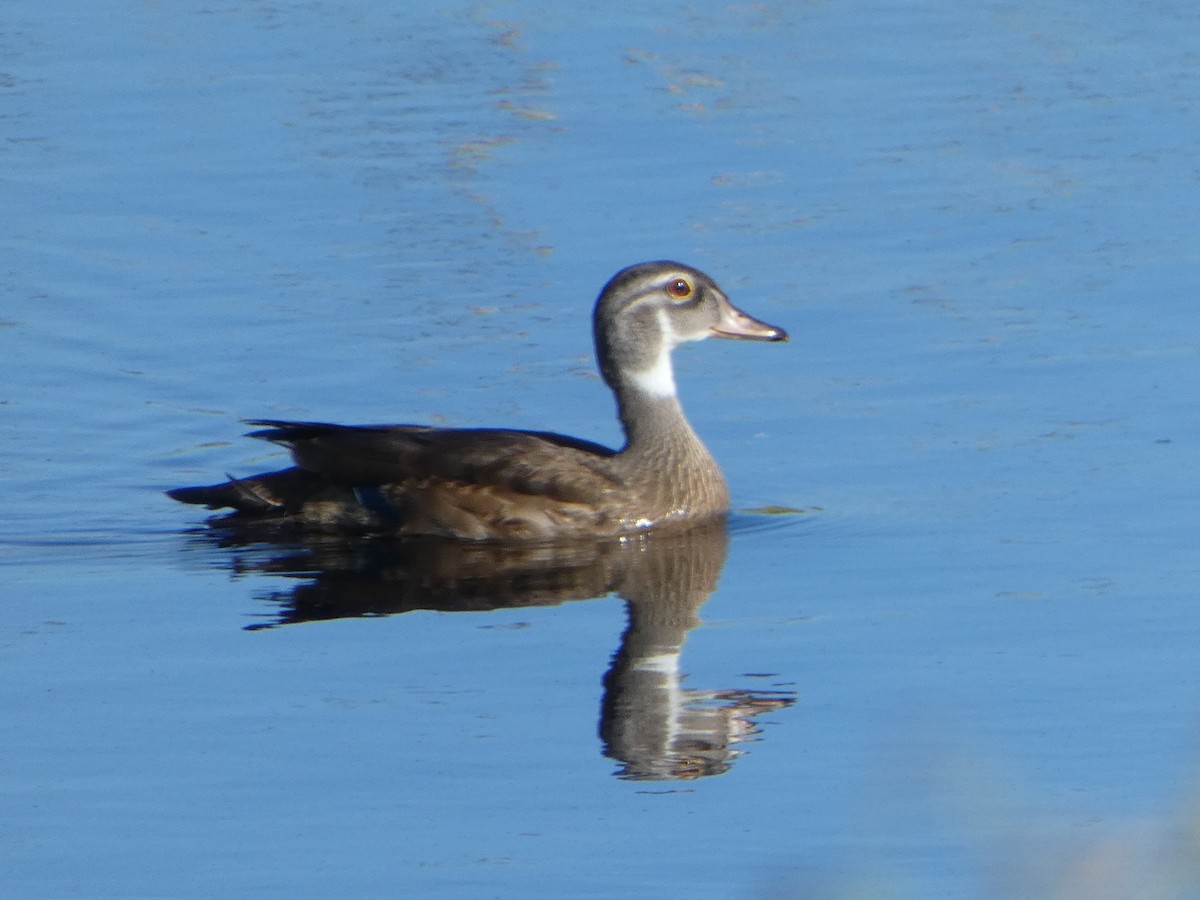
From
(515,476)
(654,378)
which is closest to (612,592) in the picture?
(515,476)

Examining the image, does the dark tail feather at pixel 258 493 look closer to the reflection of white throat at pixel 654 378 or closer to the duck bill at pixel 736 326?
the reflection of white throat at pixel 654 378

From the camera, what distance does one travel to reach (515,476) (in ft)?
35.4

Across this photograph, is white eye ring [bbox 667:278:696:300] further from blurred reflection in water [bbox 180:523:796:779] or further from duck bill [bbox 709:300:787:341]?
blurred reflection in water [bbox 180:523:796:779]

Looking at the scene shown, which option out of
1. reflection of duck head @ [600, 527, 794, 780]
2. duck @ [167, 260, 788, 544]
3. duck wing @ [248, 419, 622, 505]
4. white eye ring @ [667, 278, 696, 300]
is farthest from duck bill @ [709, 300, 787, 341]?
reflection of duck head @ [600, 527, 794, 780]

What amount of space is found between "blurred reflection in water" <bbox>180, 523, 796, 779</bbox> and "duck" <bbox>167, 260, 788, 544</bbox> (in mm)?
104

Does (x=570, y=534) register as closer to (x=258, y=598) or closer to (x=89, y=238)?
(x=258, y=598)

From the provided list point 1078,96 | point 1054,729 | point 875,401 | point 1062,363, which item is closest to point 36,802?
point 1054,729

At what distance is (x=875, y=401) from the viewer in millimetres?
11805

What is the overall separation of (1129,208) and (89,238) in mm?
6124

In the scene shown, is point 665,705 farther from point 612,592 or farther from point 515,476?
point 515,476

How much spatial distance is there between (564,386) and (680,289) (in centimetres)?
141

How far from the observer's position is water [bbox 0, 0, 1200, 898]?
7.68m

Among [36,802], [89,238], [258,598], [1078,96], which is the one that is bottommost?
[36,802]

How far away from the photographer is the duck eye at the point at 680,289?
37.6ft
